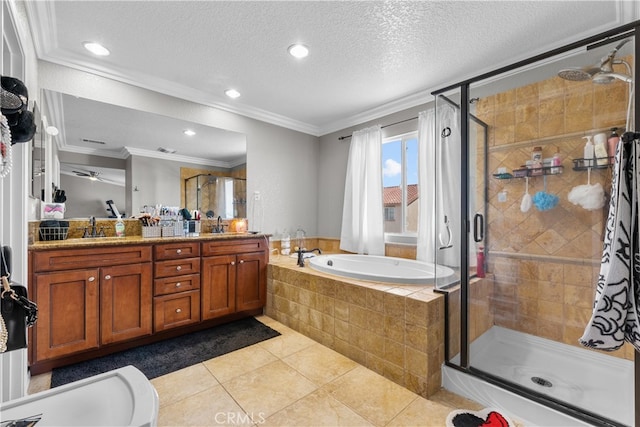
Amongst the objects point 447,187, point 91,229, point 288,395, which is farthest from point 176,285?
point 447,187

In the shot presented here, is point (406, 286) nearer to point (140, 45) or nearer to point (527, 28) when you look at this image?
point (527, 28)

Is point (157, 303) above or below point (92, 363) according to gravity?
above

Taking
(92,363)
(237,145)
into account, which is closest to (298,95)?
(237,145)

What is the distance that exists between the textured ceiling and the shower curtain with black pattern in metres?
1.26

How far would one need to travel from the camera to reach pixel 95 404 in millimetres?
720

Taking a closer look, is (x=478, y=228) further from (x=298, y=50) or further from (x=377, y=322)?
(x=298, y=50)

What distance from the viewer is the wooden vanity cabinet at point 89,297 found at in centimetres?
193

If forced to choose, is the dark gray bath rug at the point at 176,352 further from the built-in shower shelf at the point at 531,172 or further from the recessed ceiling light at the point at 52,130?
the built-in shower shelf at the point at 531,172

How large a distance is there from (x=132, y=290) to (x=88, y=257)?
0.40 metres

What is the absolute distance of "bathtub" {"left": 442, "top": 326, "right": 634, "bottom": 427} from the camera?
1559mm

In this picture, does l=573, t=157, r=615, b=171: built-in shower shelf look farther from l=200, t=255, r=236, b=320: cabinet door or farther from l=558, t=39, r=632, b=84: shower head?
l=200, t=255, r=236, b=320: cabinet door

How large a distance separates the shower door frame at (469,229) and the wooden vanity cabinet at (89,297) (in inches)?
91.8

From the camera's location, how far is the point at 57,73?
7.60 feet

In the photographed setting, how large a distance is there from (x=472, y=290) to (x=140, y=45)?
3042 mm
